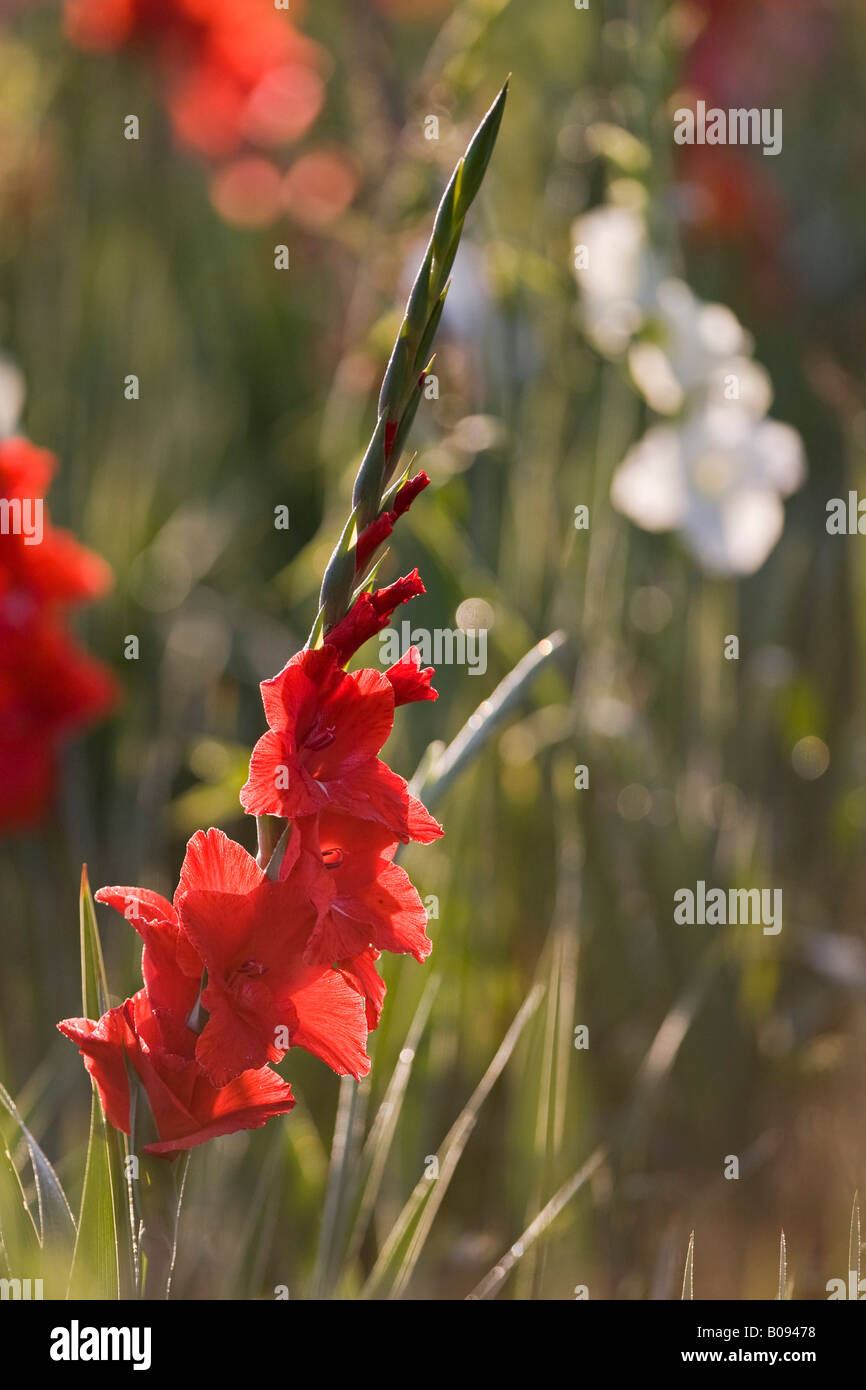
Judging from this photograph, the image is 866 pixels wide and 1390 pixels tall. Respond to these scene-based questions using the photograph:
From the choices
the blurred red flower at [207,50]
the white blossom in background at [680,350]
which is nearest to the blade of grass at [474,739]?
the white blossom in background at [680,350]

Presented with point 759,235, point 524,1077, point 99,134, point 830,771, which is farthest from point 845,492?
point 99,134

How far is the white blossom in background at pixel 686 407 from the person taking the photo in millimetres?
935

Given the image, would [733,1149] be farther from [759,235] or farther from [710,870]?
[759,235]

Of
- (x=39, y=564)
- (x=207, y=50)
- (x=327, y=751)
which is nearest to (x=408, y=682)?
(x=327, y=751)

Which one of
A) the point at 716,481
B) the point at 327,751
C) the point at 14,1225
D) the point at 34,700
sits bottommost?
the point at 14,1225

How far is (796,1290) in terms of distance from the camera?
67 cm

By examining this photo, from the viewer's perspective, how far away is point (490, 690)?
3.13 ft

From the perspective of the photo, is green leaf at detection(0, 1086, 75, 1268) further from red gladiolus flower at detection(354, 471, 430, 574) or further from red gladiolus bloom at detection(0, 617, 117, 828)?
red gladiolus bloom at detection(0, 617, 117, 828)

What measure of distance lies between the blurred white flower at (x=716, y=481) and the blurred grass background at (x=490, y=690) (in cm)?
3

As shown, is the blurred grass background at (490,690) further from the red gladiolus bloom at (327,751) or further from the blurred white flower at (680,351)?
the red gladiolus bloom at (327,751)

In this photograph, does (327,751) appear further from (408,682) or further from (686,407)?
(686,407)

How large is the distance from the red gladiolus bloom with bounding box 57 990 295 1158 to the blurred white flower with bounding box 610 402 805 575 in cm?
66

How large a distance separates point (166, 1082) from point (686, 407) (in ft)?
A: 2.43

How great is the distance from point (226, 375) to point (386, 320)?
0.72 metres
